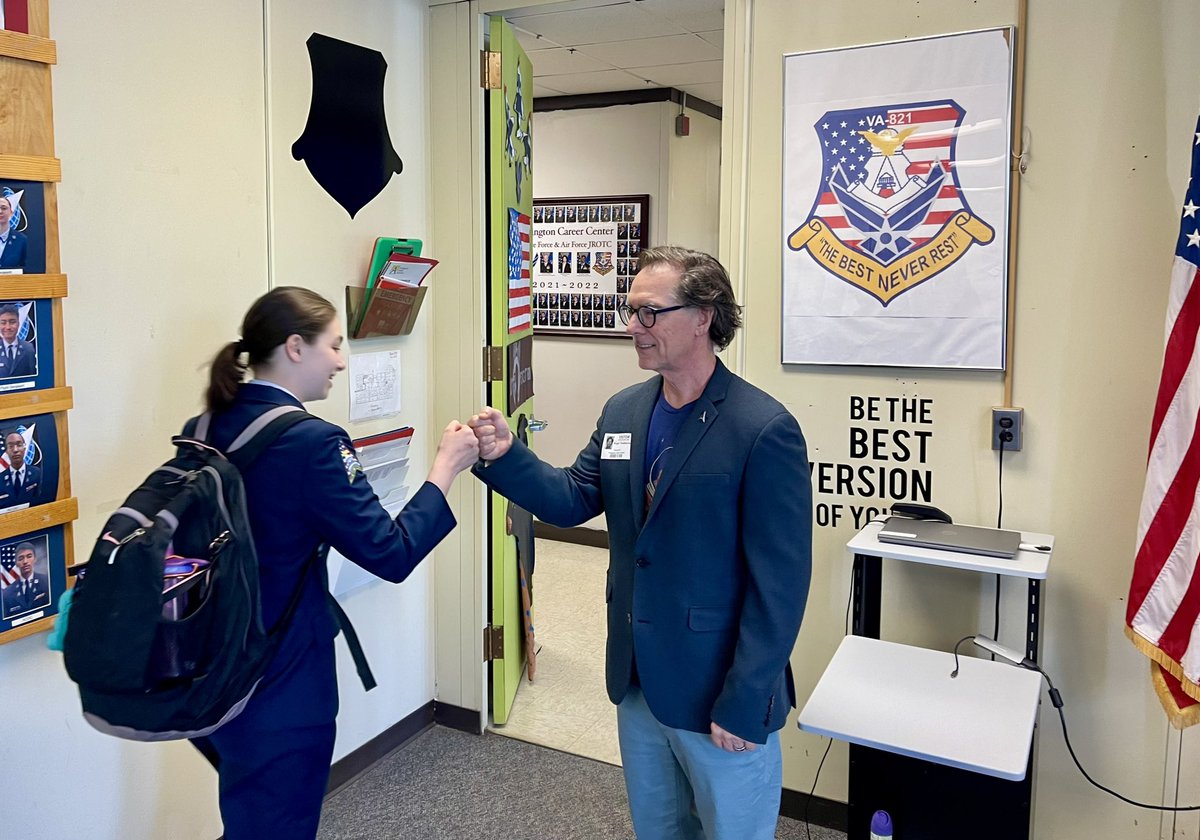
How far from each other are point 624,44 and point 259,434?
2830 mm

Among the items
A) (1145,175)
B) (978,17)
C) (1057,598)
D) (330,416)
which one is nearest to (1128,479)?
(1057,598)

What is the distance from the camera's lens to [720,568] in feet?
5.52

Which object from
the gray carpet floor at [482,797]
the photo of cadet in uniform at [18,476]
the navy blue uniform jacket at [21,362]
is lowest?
the gray carpet floor at [482,797]

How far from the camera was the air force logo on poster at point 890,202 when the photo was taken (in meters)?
2.47

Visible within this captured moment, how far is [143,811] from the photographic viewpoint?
226 centimetres

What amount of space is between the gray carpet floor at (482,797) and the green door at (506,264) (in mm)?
235

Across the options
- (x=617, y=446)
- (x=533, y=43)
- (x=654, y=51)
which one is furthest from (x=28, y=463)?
(x=654, y=51)

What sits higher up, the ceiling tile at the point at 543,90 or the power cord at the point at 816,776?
the ceiling tile at the point at 543,90

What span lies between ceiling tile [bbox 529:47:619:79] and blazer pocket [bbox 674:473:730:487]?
2949 millimetres

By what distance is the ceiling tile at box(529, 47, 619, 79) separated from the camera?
13.7 feet

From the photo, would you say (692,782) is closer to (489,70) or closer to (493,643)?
(493,643)

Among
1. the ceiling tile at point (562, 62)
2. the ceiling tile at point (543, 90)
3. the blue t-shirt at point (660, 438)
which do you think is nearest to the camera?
the blue t-shirt at point (660, 438)

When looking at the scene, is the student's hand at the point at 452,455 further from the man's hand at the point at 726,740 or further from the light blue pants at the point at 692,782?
the man's hand at the point at 726,740

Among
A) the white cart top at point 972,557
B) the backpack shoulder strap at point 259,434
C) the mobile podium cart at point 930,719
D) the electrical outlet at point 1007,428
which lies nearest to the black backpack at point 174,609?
the backpack shoulder strap at point 259,434
